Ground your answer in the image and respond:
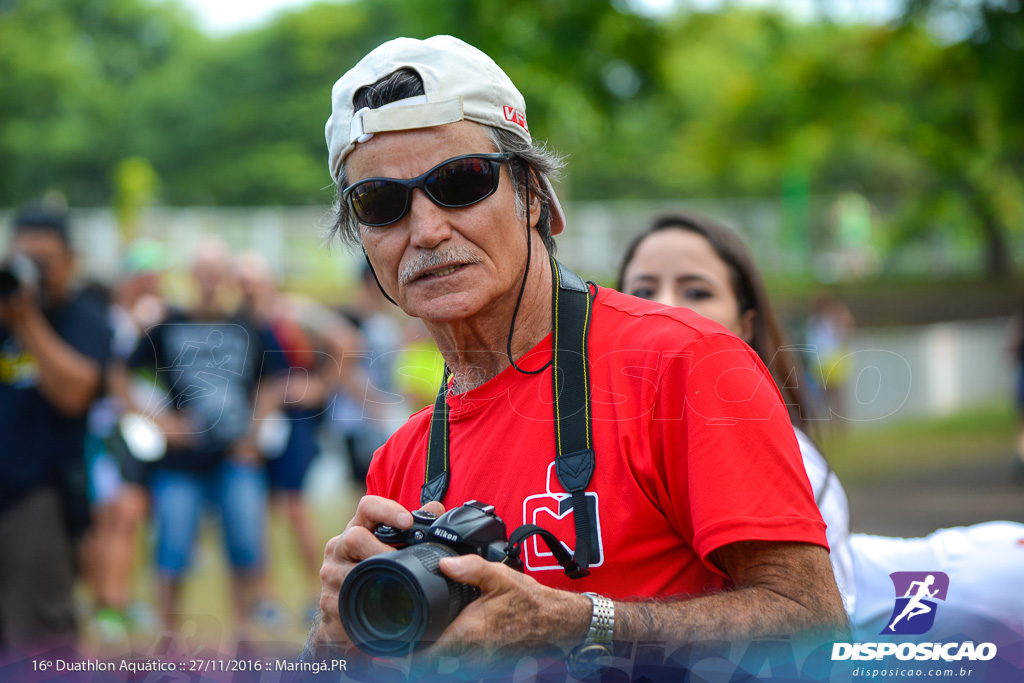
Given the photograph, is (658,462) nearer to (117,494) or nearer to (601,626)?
(601,626)

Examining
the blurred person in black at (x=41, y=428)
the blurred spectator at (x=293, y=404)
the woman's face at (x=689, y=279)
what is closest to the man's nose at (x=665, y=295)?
the woman's face at (x=689, y=279)

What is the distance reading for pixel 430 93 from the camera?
1.88 meters

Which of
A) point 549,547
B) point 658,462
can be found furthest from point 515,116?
point 549,547

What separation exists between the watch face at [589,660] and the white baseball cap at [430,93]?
995 mm

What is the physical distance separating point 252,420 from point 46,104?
41567 millimetres

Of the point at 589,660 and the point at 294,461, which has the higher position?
the point at 589,660

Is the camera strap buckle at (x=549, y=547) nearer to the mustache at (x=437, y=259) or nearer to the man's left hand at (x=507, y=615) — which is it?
the man's left hand at (x=507, y=615)

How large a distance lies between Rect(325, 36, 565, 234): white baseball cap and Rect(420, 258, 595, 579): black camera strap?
0.36 meters

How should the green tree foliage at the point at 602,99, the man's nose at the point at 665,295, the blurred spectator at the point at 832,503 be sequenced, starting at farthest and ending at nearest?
the green tree foliage at the point at 602,99
the man's nose at the point at 665,295
the blurred spectator at the point at 832,503

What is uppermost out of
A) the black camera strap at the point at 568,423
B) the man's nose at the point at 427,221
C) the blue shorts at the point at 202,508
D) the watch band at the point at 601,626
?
the man's nose at the point at 427,221

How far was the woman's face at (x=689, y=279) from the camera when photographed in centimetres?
328

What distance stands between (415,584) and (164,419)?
442 centimetres

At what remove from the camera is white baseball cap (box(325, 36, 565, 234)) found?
1883 millimetres

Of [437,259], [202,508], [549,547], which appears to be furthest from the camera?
[202,508]
